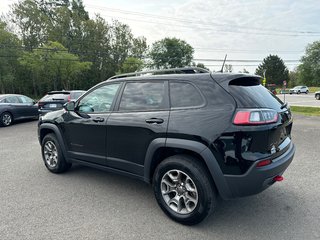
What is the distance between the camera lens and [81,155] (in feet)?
12.8

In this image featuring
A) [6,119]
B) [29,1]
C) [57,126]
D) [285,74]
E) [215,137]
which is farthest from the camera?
[285,74]

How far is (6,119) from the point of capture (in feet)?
34.6

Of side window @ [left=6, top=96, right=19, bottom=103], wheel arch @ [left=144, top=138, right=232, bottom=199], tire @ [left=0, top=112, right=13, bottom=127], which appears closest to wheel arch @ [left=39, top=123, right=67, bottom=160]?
wheel arch @ [left=144, top=138, right=232, bottom=199]

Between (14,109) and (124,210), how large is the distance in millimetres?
10115

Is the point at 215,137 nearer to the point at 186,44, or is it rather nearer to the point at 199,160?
the point at 199,160

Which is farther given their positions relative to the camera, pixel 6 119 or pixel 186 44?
pixel 186 44

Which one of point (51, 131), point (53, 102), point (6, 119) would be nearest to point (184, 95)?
point (51, 131)

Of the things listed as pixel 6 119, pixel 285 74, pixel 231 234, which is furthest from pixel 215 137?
pixel 285 74

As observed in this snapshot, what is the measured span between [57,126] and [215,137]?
303 cm

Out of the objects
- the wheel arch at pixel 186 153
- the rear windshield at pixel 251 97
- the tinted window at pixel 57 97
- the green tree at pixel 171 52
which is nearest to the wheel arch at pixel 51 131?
the wheel arch at pixel 186 153

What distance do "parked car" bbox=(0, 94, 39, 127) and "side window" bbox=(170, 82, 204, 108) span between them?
1030 cm

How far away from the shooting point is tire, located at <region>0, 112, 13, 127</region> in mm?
10352

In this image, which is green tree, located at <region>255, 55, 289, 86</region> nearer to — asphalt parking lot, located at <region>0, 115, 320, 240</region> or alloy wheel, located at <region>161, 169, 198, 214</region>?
asphalt parking lot, located at <region>0, 115, 320, 240</region>

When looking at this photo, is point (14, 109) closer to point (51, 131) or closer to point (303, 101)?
point (51, 131)
